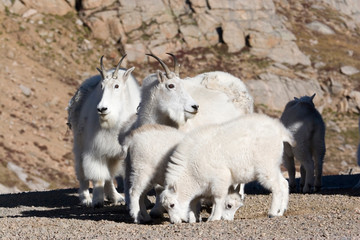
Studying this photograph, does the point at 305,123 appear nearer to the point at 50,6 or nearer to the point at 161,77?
the point at 161,77

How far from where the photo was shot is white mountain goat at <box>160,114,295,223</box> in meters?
9.11

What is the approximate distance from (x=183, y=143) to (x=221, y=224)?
1.51 metres

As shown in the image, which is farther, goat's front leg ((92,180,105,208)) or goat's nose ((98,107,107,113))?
goat's front leg ((92,180,105,208))

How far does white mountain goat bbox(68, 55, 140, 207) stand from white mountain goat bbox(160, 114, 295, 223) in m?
2.68

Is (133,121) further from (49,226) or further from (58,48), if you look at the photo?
(58,48)

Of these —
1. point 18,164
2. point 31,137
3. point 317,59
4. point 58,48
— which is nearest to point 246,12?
point 317,59

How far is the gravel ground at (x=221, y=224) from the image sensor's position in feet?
25.3

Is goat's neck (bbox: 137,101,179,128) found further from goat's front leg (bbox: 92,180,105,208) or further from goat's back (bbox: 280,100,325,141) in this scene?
goat's back (bbox: 280,100,325,141)

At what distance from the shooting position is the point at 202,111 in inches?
462

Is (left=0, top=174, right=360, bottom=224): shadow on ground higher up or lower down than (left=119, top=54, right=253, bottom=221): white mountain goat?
lower down

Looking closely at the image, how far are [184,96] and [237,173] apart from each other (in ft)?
8.01

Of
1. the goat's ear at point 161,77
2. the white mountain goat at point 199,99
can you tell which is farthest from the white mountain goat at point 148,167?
the goat's ear at point 161,77

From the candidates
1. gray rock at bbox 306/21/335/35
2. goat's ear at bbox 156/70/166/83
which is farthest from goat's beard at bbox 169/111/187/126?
gray rock at bbox 306/21/335/35

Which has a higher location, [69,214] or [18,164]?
[69,214]
